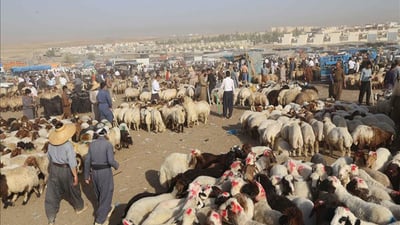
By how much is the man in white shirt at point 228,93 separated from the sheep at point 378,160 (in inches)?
262

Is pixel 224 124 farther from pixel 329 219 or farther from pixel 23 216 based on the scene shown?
pixel 329 219

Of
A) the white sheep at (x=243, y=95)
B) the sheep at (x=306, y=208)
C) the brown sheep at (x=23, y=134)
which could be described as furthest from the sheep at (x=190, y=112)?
the sheep at (x=306, y=208)

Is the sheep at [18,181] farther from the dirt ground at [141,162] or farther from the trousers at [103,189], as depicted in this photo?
the trousers at [103,189]

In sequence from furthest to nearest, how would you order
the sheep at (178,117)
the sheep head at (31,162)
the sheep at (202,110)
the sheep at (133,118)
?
the sheep at (202,110)
the sheep at (133,118)
the sheep at (178,117)
the sheep head at (31,162)

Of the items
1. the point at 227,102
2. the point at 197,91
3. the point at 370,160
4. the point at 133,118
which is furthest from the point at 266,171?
the point at 197,91

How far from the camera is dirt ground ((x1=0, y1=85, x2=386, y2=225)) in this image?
682cm

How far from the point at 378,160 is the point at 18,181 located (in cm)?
753

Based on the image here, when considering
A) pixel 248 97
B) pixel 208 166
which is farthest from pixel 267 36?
pixel 208 166

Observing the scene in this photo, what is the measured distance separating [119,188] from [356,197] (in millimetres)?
5018

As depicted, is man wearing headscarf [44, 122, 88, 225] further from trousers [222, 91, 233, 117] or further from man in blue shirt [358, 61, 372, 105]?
man in blue shirt [358, 61, 372, 105]

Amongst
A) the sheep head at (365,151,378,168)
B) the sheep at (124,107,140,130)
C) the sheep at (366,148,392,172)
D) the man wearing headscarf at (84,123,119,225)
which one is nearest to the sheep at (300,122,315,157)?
the sheep at (366,148,392,172)

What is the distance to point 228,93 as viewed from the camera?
13.2 meters

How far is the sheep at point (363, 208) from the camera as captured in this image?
4.36 meters

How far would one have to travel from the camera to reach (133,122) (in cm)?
1292
